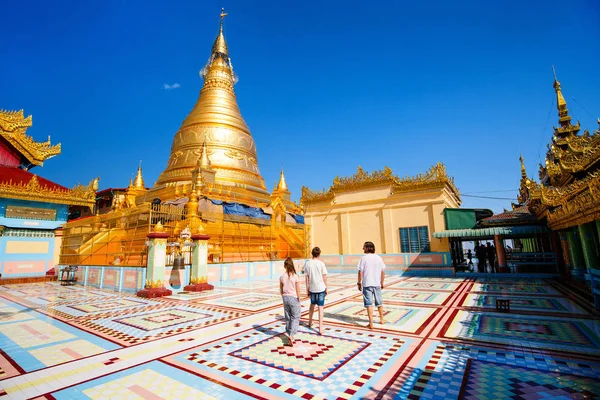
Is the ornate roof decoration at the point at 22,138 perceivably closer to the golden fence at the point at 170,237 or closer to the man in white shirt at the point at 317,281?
the golden fence at the point at 170,237

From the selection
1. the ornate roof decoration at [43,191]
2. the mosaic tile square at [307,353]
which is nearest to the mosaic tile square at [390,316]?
the mosaic tile square at [307,353]

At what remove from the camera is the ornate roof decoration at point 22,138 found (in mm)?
18406

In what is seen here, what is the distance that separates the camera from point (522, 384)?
2.99m

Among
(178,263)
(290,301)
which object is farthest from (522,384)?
(178,263)

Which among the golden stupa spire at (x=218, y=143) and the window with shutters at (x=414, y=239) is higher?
the golden stupa spire at (x=218, y=143)

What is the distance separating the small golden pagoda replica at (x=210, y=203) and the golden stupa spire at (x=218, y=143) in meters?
0.08

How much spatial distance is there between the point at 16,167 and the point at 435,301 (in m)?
24.1

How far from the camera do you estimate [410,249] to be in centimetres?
1541

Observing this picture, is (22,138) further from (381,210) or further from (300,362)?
(300,362)

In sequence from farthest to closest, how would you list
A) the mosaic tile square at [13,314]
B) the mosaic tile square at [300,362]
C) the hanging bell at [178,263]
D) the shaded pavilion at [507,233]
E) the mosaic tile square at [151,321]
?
the shaded pavilion at [507,233], the hanging bell at [178,263], the mosaic tile square at [13,314], the mosaic tile square at [151,321], the mosaic tile square at [300,362]

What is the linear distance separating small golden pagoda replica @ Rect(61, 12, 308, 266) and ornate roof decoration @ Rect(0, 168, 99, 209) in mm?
1998

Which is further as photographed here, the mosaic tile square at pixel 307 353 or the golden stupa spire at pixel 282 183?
the golden stupa spire at pixel 282 183

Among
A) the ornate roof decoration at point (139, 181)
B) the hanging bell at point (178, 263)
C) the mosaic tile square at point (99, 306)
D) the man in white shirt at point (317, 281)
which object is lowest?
the mosaic tile square at point (99, 306)

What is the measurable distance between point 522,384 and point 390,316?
9.92ft
